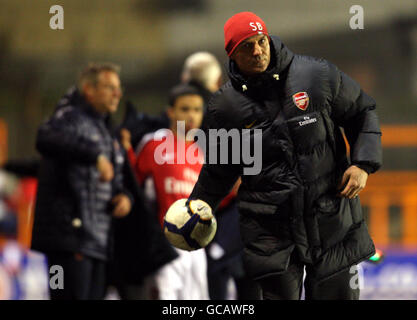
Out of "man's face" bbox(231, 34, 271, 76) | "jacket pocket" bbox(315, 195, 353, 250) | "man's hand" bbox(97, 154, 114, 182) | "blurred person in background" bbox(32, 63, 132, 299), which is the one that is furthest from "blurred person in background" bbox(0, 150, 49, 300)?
"man's face" bbox(231, 34, 271, 76)

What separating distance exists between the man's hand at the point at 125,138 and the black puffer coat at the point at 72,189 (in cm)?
35

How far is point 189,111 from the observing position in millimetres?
5266

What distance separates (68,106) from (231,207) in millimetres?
1175

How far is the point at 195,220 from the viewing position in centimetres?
341

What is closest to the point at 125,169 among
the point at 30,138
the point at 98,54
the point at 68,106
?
the point at 68,106

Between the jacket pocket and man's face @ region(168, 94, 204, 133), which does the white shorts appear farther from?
the jacket pocket

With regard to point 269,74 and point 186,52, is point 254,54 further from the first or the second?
point 186,52

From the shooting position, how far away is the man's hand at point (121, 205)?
16.1 ft

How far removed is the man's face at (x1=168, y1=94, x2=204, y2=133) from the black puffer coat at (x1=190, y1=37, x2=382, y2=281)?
1.76 m

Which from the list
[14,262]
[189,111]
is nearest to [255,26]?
[189,111]

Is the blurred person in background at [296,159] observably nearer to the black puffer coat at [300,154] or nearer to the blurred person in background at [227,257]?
the black puffer coat at [300,154]

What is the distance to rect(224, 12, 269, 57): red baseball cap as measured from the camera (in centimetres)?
328

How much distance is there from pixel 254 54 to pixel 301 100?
266mm
